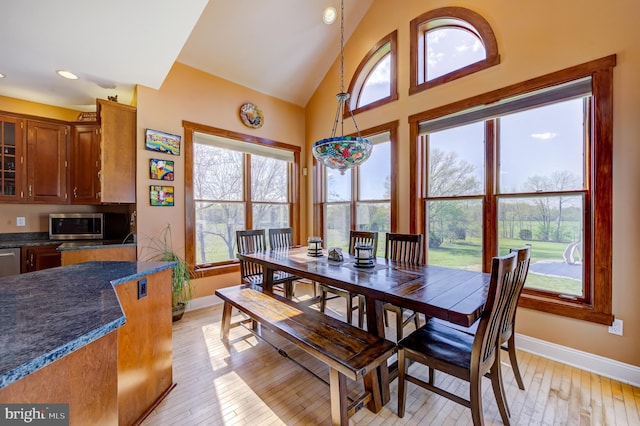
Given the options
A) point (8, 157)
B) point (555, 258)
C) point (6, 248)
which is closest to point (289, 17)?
point (8, 157)

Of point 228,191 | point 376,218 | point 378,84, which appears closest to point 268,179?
point 228,191

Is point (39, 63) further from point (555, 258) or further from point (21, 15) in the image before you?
point (555, 258)

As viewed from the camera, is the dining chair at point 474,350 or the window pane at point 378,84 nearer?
the dining chair at point 474,350

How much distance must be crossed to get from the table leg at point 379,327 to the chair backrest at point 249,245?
70.6 inches

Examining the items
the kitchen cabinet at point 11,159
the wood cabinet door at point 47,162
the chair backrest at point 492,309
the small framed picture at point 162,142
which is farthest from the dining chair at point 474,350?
the kitchen cabinet at point 11,159

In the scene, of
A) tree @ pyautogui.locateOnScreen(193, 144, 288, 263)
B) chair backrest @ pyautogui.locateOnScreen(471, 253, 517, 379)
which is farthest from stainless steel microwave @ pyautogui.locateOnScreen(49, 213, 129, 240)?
chair backrest @ pyautogui.locateOnScreen(471, 253, 517, 379)

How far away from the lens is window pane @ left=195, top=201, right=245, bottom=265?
3820 mm

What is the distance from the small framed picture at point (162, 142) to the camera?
10.7 feet

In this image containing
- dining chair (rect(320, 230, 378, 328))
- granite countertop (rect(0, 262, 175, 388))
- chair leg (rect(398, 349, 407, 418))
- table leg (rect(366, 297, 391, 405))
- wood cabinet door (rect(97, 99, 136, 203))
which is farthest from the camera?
wood cabinet door (rect(97, 99, 136, 203))

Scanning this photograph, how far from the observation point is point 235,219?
4191 millimetres

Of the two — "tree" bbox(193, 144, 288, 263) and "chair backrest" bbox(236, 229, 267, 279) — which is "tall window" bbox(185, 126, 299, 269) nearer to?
"tree" bbox(193, 144, 288, 263)

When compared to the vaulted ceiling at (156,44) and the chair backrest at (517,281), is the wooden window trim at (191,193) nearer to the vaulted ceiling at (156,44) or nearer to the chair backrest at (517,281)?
the vaulted ceiling at (156,44)

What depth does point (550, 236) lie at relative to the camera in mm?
2525

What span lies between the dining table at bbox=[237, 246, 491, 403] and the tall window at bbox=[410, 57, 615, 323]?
3.08 feet
